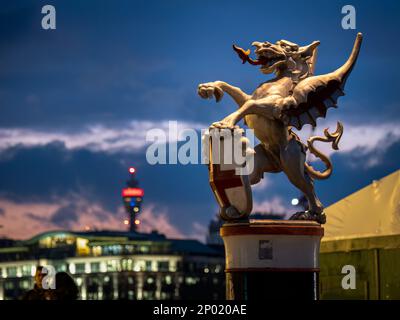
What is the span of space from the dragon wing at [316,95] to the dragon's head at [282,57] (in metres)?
0.19

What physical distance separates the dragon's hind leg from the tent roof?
12.0ft

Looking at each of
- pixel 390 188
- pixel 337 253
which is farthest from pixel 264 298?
pixel 390 188

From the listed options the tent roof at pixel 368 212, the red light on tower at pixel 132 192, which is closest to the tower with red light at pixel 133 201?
the red light on tower at pixel 132 192

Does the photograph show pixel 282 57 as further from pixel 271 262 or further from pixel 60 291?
pixel 60 291

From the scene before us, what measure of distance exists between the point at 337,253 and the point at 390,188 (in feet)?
4.88

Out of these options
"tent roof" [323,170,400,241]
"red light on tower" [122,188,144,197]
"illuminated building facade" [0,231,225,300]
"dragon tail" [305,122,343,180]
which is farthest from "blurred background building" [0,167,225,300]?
"dragon tail" [305,122,343,180]

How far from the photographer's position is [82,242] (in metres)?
142

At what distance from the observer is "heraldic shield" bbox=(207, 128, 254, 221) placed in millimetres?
9977

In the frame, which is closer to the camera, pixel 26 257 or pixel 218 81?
pixel 218 81

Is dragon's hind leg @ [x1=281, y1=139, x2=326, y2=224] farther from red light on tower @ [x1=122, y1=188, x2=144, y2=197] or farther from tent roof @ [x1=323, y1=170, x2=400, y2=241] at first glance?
red light on tower @ [x1=122, y1=188, x2=144, y2=197]

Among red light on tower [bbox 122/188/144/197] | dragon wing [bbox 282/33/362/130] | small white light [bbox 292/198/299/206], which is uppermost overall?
red light on tower [bbox 122/188/144/197]

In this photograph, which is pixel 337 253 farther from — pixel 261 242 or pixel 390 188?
pixel 261 242

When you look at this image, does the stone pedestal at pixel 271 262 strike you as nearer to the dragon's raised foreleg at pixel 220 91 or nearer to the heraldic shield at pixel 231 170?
the heraldic shield at pixel 231 170

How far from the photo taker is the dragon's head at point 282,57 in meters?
10.5
